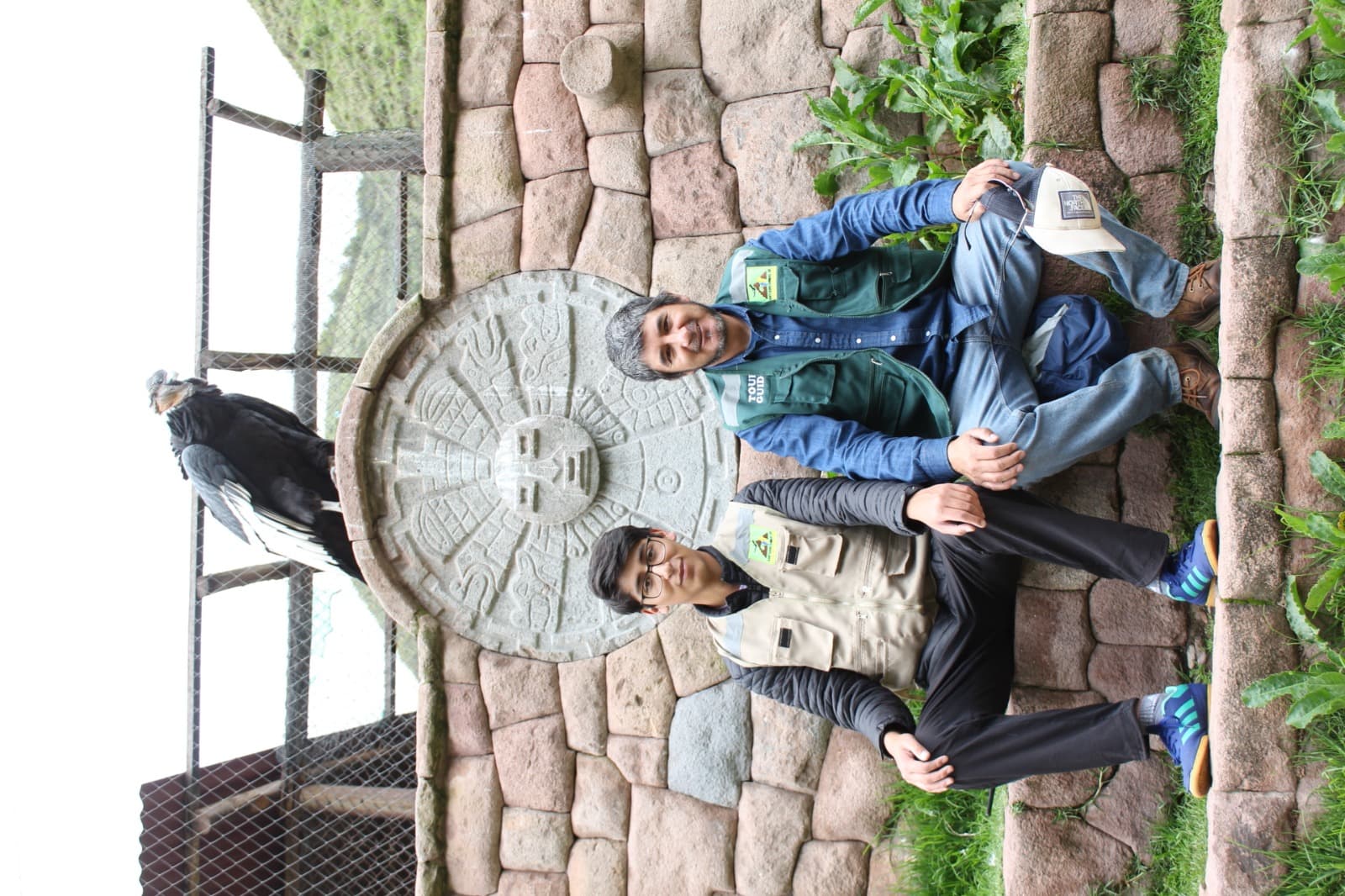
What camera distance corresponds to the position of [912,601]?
2629 mm

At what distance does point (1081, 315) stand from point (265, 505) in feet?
9.72

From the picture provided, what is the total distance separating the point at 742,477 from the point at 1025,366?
113 centimetres

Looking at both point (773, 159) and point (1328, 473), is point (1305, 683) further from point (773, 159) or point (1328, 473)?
point (773, 159)

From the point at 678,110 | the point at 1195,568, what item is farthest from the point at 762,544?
the point at 678,110

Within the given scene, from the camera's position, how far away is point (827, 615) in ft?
8.69

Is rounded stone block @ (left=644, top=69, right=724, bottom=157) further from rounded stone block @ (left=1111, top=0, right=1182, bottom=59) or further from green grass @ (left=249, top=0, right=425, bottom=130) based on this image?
green grass @ (left=249, top=0, right=425, bottom=130)

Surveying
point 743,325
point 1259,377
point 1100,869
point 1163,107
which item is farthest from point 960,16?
point 1100,869

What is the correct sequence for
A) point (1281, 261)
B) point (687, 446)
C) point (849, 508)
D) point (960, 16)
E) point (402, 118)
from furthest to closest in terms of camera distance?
point (402, 118)
point (687, 446)
point (960, 16)
point (849, 508)
point (1281, 261)

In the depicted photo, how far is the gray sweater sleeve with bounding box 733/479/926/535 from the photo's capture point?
233 centimetres

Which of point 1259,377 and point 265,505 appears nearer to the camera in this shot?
point 1259,377

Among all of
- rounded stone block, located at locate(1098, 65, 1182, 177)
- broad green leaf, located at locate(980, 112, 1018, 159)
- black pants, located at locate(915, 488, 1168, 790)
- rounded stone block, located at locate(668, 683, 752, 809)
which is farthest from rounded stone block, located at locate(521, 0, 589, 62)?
rounded stone block, located at locate(668, 683, 752, 809)

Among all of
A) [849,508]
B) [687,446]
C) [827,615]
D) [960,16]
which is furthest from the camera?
[687,446]

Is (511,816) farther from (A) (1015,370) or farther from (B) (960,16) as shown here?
(B) (960,16)

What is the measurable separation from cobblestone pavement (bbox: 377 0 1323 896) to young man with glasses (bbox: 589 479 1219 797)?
424 mm
